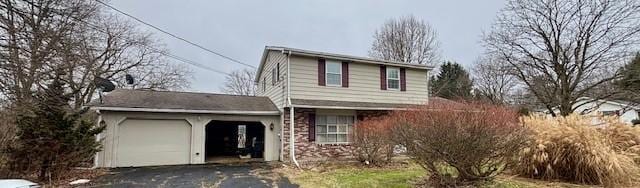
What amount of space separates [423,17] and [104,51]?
2178 centimetres

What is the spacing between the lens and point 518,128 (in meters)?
7.05

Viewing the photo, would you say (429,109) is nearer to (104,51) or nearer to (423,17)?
(104,51)

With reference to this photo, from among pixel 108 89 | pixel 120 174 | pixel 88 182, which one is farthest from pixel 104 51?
pixel 88 182

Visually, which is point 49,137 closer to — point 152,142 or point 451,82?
point 152,142

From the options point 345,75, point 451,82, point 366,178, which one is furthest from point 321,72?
point 451,82

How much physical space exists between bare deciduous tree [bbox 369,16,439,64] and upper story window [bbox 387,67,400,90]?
11.7 meters

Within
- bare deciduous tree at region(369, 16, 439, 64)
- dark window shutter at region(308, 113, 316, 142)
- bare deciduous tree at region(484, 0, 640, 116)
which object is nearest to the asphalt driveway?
dark window shutter at region(308, 113, 316, 142)

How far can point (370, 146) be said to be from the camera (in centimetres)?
1161

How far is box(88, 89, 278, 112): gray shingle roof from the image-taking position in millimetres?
12062

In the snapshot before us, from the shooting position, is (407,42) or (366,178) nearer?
(366,178)

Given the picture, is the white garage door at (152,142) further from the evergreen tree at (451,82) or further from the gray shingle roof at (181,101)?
the evergreen tree at (451,82)

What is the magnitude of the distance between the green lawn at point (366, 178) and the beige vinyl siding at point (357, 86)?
126 inches

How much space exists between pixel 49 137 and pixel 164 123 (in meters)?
3.90

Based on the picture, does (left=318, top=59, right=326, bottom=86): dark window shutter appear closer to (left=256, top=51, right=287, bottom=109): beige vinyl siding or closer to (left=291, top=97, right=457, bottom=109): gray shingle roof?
(left=291, top=97, right=457, bottom=109): gray shingle roof
